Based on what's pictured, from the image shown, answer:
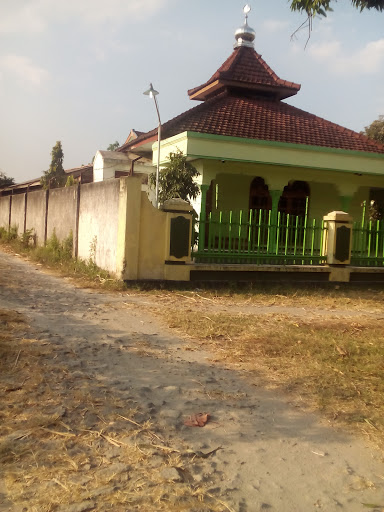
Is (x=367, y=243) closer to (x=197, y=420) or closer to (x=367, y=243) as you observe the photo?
(x=367, y=243)

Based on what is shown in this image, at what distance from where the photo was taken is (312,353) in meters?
5.41

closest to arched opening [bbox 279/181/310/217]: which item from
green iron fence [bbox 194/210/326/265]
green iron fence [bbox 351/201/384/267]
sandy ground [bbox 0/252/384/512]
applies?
green iron fence [bbox 351/201/384/267]

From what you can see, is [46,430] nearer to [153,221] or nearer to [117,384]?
[117,384]

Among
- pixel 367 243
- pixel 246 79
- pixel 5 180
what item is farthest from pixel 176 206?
pixel 5 180

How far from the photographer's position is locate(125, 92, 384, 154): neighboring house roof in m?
14.2

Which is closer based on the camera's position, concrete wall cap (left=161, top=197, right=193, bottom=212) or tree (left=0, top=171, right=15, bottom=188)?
concrete wall cap (left=161, top=197, right=193, bottom=212)

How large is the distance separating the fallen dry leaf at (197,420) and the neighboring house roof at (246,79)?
14390 mm

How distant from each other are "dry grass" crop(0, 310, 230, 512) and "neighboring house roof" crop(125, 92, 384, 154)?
10.4 metres

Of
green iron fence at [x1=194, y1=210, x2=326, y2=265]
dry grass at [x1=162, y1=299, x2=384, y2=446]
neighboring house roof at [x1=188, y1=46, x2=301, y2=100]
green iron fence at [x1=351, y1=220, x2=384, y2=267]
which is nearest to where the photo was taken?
dry grass at [x1=162, y1=299, x2=384, y2=446]

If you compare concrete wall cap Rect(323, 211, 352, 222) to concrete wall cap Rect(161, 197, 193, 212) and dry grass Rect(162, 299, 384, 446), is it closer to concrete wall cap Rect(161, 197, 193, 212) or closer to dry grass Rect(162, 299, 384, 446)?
concrete wall cap Rect(161, 197, 193, 212)

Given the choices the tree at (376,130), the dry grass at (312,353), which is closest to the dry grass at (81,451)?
the dry grass at (312,353)

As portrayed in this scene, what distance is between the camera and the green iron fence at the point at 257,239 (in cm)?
1008

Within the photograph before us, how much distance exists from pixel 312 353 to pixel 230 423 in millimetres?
2084

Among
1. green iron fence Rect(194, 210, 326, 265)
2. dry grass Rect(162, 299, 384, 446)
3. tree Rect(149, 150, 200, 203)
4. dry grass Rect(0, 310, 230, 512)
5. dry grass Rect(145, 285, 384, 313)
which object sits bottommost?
dry grass Rect(0, 310, 230, 512)
